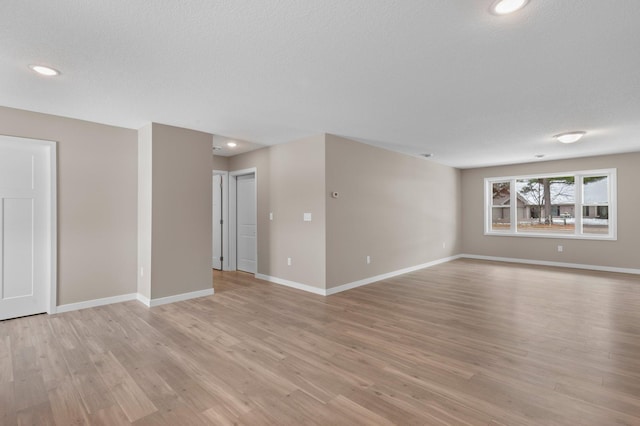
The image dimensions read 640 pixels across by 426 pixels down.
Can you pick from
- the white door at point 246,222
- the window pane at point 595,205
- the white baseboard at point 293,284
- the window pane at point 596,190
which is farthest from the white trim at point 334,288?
the window pane at point 596,190

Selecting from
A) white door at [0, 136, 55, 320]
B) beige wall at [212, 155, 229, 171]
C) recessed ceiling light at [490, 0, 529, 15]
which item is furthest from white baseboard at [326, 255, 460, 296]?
recessed ceiling light at [490, 0, 529, 15]

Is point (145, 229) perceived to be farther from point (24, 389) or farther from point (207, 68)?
point (207, 68)

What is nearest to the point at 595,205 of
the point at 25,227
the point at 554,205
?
the point at 554,205

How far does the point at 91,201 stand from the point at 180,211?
3.66 feet

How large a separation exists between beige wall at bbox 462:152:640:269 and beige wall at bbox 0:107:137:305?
8.04 m

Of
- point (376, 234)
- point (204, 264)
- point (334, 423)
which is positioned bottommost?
point (334, 423)

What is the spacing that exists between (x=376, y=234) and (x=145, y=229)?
377 centimetres

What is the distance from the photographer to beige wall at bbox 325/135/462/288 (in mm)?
4992

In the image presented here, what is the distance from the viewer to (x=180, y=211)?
448cm

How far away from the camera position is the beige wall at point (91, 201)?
3947mm

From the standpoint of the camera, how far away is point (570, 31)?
2090mm

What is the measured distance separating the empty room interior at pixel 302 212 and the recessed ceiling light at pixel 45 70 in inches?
4.8

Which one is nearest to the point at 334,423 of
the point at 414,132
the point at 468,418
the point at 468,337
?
the point at 468,418

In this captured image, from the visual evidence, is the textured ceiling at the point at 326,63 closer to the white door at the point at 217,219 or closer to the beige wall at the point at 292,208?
the beige wall at the point at 292,208
